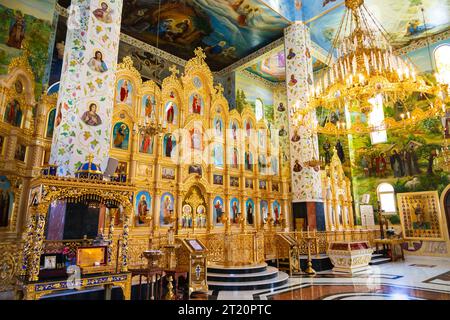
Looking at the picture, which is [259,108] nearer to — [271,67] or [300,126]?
[271,67]

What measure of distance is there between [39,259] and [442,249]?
53.4 ft

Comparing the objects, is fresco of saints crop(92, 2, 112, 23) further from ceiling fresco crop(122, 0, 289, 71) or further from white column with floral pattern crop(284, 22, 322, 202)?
white column with floral pattern crop(284, 22, 322, 202)

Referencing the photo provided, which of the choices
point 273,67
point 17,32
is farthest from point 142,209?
point 273,67

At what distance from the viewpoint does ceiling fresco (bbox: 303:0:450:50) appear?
42.2 feet

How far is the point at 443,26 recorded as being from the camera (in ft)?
46.5

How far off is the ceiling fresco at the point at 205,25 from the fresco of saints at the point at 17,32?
3919 millimetres

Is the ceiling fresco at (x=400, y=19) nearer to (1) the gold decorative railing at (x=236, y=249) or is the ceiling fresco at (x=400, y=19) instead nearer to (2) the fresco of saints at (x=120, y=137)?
(2) the fresco of saints at (x=120, y=137)

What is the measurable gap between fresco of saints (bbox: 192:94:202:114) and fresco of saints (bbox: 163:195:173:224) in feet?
12.6

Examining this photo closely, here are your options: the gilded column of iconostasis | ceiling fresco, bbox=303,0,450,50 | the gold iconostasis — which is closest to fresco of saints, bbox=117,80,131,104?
the gold iconostasis

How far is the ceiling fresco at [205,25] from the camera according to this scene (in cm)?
1171

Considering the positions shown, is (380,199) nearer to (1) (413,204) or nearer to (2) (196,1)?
(1) (413,204)

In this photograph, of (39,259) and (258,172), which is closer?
(39,259)

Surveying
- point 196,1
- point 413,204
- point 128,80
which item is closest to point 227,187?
point 128,80

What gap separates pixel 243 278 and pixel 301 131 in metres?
6.89
